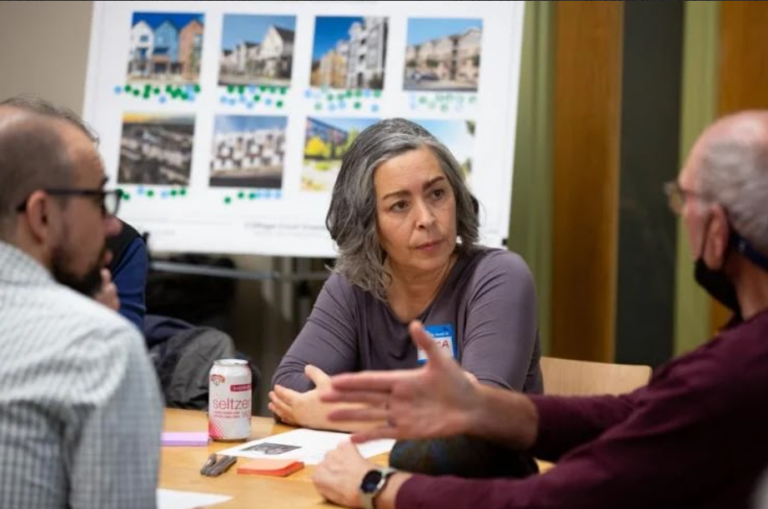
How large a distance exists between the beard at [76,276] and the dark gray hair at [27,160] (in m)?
0.07

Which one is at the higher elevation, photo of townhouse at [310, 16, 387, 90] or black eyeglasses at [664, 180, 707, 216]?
photo of townhouse at [310, 16, 387, 90]

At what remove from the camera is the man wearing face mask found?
1.26 m

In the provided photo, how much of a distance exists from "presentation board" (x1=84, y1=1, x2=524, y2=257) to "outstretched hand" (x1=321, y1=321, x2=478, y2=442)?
2117 mm

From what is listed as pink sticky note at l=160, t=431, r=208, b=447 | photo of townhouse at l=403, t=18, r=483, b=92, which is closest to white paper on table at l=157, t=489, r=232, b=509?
pink sticky note at l=160, t=431, r=208, b=447

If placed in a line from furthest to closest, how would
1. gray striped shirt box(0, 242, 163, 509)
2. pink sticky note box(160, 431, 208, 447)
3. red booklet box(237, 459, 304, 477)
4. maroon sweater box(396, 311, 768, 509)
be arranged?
1. pink sticky note box(160, 431, 208, 447)
2. red booklet box(237, 459, 304, 477)
3. maroon sweater box(396, 311, 768, 509)
4. gray striped shirt box(0, 242, 163, 509)

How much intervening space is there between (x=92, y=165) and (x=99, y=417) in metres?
0.38

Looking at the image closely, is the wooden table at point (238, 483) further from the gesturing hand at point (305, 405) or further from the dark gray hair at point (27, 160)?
the dark gray hair at point (27, 160)

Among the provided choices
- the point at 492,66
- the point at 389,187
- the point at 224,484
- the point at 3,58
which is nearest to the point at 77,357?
the point at 224,484

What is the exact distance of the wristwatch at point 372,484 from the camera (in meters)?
1.55

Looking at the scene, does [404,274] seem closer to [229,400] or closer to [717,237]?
[229,400]

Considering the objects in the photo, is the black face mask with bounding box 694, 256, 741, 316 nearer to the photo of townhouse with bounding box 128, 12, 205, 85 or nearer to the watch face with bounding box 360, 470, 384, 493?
the watch face with bounding box 360, 470, 384, 493

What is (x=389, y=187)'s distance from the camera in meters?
2.49

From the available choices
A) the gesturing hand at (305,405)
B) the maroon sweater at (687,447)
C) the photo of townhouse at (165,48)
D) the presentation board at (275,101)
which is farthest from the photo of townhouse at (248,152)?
the maroon sweater at (687,447)

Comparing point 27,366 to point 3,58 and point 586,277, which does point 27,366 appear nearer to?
point 586,277
